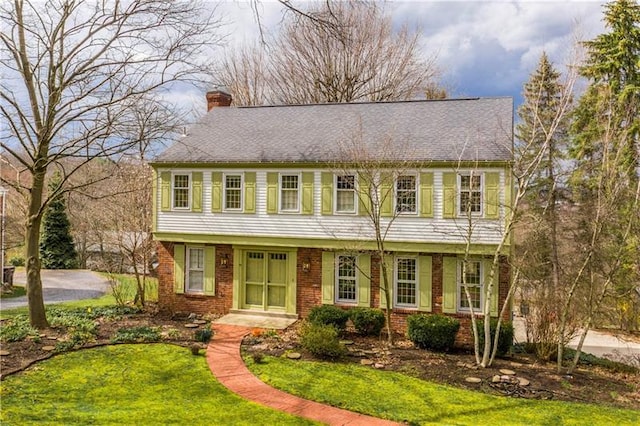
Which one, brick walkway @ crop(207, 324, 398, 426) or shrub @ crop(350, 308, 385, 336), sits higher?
shrub @ crop(350, 308, 385, 336)

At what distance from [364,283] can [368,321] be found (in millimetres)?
1448

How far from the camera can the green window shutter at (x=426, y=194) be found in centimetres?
1400

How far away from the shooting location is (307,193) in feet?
49.3

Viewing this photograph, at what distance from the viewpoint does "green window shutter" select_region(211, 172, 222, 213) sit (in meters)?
15.8

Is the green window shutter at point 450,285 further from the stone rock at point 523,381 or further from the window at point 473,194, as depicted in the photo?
the stone rock at point 523,381

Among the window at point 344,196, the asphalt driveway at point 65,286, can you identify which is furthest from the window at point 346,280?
the asphalt driveway at point 65,286

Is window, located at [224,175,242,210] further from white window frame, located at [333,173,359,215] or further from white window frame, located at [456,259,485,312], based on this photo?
white window frame, located at [456,259,485,312]

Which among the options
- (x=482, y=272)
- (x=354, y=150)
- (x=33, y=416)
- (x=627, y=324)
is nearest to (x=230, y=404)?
(x=33, y=416)

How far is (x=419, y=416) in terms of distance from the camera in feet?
27.2

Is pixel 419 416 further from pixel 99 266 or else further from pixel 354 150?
pixel 99 266

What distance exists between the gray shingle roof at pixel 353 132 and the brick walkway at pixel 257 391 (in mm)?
6497

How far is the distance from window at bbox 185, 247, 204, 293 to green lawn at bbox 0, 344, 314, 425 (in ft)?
16.9

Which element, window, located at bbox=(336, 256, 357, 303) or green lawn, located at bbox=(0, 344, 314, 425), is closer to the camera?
green lawn, located at bbox=(0, 344, 314, 425)

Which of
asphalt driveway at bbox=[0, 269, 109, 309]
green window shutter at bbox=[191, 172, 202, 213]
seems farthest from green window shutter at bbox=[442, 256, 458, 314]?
asphalt driveway at bbox=[0, 269, 109, 309]
